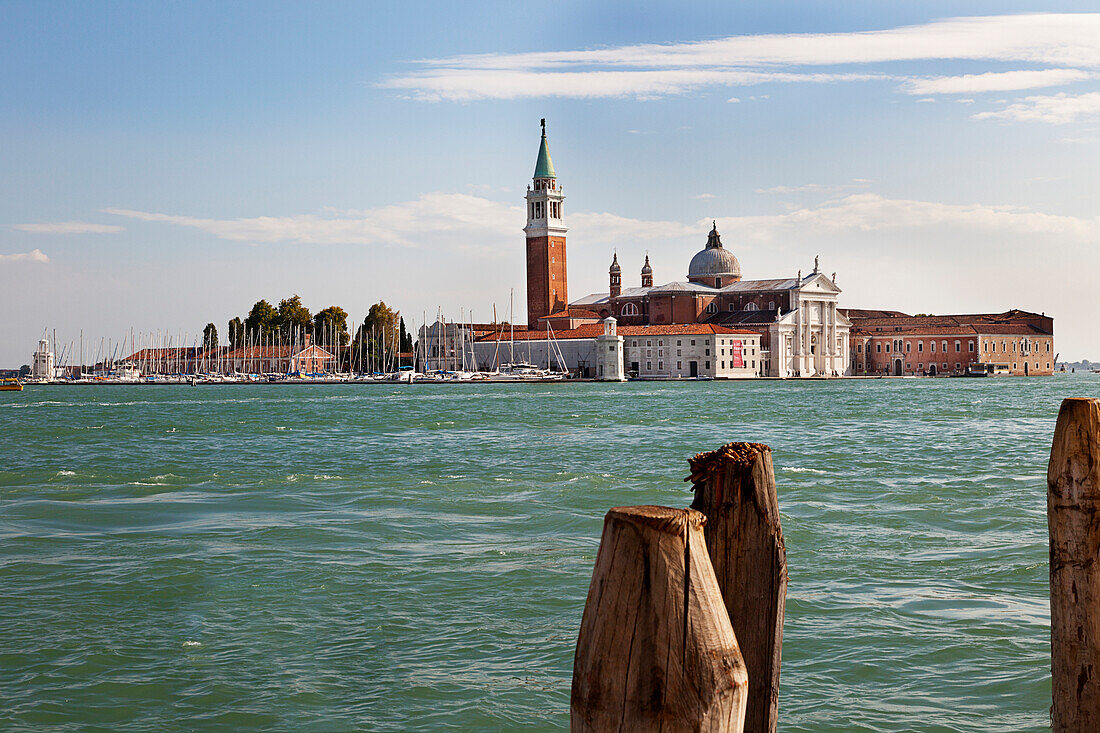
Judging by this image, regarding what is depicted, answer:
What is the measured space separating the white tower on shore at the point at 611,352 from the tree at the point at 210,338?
3341 cm

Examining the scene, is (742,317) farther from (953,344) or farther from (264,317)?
(264,317)

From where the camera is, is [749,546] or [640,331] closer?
[749,546]

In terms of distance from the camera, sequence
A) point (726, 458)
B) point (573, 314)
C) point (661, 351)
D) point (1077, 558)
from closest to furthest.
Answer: point (726, 458) < point (1077, 558) < point (661, 351) < point (573, 314)

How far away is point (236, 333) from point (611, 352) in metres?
31.0

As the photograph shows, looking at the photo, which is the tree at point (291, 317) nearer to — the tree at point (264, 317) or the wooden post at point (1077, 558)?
the tree at point (264, 317)

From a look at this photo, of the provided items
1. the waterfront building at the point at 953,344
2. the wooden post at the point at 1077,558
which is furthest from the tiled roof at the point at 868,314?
the wooden post at the point at 1077,558

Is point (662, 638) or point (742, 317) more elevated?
point (742, 317)

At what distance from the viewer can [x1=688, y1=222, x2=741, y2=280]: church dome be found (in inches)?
3059

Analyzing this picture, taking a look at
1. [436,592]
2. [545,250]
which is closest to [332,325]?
[545,250]

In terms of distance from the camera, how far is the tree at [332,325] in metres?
80.3

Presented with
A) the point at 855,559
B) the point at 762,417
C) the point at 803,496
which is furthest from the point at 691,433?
the point at 855,559

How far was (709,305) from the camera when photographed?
245 feet

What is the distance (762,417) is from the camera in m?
27.2

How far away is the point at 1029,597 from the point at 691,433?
49.8 ft
